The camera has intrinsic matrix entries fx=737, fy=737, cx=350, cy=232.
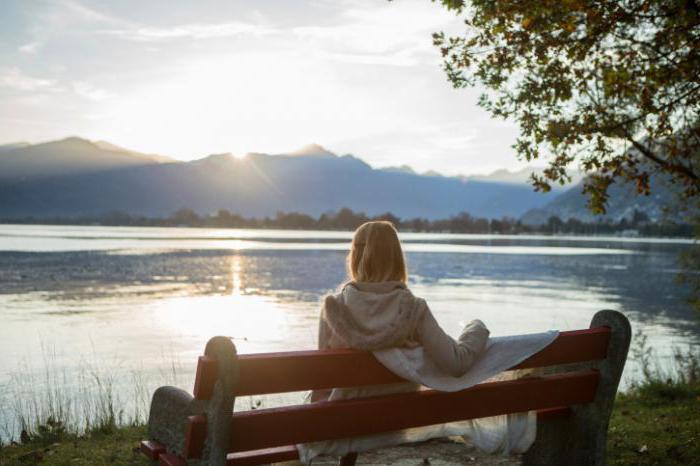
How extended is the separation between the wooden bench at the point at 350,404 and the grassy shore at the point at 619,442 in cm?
211

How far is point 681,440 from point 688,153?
9.73 ft

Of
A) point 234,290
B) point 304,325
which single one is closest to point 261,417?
point 304,325

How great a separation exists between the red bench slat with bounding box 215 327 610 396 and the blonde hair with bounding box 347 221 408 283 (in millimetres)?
511

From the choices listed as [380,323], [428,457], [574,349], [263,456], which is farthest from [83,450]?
[574,349]

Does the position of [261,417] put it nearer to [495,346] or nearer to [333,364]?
[333,364]

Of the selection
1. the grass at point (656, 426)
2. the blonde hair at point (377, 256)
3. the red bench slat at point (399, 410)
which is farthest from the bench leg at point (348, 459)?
the grass at point (656, 426)

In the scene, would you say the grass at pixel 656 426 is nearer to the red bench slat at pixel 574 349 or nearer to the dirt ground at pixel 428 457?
the dirt ground at pixel 428 457

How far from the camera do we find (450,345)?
4.32m

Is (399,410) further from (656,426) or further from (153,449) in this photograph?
(656,426)

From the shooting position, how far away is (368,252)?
4406mm

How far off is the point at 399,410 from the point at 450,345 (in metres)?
0.48

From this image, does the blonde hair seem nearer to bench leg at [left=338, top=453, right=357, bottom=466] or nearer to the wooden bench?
the wooden bench

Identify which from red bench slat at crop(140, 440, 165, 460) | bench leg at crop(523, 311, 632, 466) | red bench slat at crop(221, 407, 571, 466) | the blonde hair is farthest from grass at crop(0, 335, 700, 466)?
the blonde hair

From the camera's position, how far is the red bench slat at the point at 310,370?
11.9 ft
